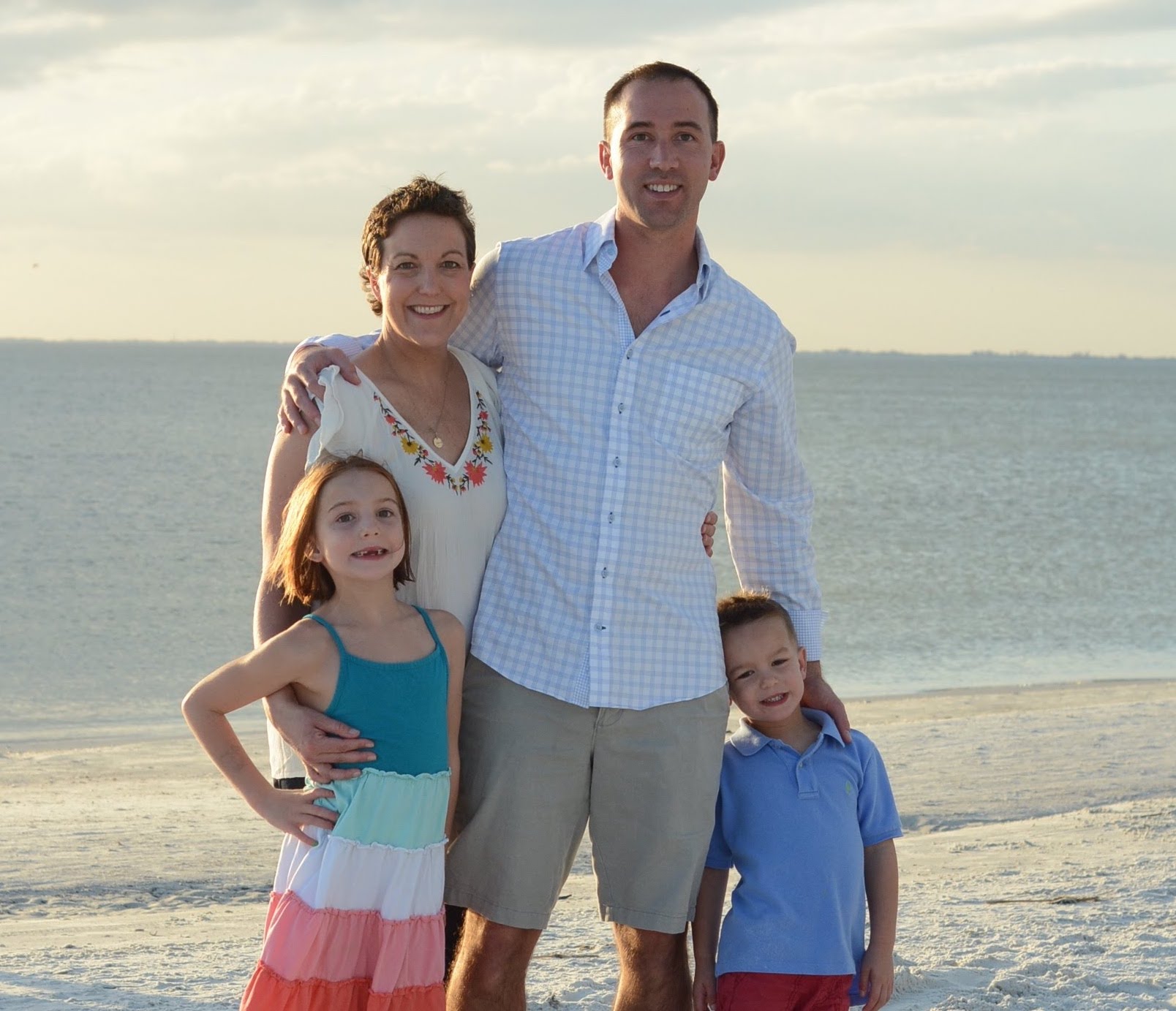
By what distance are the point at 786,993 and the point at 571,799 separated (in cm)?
70

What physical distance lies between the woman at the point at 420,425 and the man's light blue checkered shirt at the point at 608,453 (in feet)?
0.27

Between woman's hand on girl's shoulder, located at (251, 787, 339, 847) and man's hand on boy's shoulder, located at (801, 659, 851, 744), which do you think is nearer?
woman's hand on girl's shoulder, located at (251, 787, 339, 847)

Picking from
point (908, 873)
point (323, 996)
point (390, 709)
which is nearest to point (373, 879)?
point (323, 996)

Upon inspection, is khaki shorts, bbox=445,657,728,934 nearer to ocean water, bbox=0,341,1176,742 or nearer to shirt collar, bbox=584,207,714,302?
shirt collar, bbox=584,207,714,302

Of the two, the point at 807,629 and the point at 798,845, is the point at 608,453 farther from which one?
the point at 798,845

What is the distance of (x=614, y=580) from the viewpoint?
3451 millimetres

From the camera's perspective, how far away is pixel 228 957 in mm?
4855

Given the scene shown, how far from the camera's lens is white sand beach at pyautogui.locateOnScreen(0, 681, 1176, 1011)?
4.51 meters

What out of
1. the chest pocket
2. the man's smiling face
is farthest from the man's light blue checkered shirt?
the man's smiling face

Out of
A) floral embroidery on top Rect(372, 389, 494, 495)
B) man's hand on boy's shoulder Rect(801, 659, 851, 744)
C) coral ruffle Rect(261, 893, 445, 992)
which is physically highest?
floral embroidery on top Rect(372, 389, 494, 495)

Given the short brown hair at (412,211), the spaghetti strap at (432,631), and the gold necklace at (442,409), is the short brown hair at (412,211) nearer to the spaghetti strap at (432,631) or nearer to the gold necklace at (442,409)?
the gold necklace at (442,409)

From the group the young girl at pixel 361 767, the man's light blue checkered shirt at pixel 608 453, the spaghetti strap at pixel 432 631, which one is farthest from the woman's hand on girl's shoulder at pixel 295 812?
the man's light blue checkered shirt at pixel 608 453

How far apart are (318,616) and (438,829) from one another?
0.56 m

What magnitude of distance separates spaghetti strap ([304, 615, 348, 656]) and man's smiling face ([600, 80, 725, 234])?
1256 millimetres
